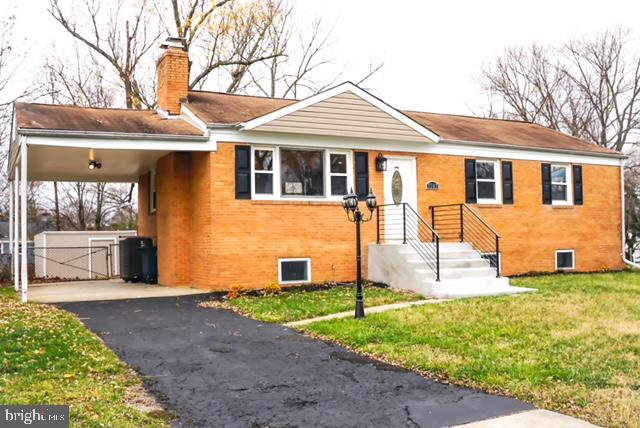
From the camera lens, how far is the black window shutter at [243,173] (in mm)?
13938

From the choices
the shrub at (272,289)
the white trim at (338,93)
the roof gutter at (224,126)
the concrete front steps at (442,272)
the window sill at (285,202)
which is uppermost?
the white trim at (338,93)

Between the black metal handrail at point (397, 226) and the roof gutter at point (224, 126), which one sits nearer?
the roof gutter at point (224, 126)

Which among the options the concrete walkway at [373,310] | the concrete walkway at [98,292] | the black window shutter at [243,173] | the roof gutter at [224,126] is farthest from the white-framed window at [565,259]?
the concrete walkway at [98,292]

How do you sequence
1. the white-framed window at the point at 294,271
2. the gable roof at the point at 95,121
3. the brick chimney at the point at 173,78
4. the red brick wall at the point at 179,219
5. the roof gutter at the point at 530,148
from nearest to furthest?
the gable roof at the point at 95,121
the white-framed window at the point at 294,271
the red brick wall at the point at 179,219
the brick chimney at the point at 173,78
the roof gutter at the point at 530,148

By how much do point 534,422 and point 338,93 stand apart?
10.9 metres

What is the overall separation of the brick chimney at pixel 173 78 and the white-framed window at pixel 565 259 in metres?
11.9

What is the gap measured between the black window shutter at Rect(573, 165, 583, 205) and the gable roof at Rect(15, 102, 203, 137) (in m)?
11.8

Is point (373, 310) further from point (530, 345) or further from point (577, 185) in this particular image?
point (577, 185)

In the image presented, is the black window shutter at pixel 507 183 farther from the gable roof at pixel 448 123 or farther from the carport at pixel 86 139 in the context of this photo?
the carport at pixel 86 139

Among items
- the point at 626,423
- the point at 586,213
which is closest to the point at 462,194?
the point at 586,213

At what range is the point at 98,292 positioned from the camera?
14516 millimetres

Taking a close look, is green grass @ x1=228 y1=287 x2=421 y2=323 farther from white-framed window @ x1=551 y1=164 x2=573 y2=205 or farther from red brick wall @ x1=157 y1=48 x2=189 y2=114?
white-framed window @ x1=551 y1=164 x2=573 y2=205

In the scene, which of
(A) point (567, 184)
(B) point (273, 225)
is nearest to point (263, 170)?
(B) point (273, 225)

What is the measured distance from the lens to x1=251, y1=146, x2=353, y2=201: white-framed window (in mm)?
14305
